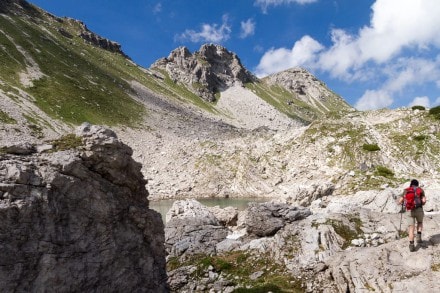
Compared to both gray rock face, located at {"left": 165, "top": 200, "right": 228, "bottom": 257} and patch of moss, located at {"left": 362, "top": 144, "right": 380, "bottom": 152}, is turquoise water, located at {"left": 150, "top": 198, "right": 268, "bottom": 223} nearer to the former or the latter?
patch of moss, located at {"left": 362, "top": 144, "right": 380, "bottom": 152}

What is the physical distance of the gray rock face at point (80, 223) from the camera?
470 inches

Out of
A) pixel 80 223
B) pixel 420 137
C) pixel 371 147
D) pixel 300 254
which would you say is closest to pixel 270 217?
pixel 300 254

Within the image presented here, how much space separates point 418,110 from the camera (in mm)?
73688

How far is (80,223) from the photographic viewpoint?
44.7ft

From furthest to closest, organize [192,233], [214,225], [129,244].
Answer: [214,225] < [192,233] < [129,244]

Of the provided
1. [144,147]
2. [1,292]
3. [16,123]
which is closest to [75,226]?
[1,292]

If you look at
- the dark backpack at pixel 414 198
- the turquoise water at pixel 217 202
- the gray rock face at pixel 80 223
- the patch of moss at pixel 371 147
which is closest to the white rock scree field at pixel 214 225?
the gray rock face at pixel 80 223

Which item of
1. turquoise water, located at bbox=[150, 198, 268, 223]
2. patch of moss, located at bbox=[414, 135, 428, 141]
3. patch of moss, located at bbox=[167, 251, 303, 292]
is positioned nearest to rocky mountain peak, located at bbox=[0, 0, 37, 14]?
turquoise water, located at bbox=[150, 198, 268, 223]

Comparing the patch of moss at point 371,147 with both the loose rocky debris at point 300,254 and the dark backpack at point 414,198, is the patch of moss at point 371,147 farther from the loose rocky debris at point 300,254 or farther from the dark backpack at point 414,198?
the dark backpack at point 414,198

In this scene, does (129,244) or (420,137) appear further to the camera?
(420,137)

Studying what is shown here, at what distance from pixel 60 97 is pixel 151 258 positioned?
4350 inches

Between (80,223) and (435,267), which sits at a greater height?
(80,223)

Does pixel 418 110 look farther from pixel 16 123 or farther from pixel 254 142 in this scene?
pixel 16 123

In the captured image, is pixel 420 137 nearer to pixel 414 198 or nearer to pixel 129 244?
pixel 414 198
